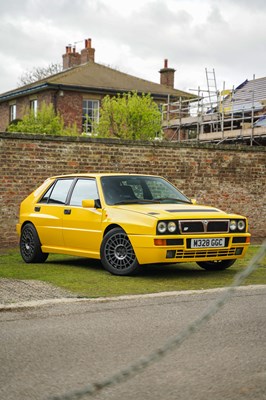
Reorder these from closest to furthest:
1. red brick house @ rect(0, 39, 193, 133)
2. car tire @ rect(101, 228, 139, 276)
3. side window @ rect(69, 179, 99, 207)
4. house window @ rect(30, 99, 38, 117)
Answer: car tire @ rect(101, 228, 139, 276), side window @ rect(69, 179, 99, 207), red brick house @ rect(0, 39, 193, 133), house window @ rect(30, 99, 38, 117)

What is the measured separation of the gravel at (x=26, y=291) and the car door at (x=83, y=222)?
1496 millimetres

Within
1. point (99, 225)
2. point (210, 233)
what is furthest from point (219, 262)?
point (99, 225)

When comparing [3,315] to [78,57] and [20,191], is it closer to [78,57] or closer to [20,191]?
[20,191]

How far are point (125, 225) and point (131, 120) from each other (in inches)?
1036

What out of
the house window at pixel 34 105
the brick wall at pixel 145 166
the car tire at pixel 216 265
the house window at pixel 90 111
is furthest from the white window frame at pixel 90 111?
the car tire at pixel 216 265

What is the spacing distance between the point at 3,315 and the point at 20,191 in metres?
8.47

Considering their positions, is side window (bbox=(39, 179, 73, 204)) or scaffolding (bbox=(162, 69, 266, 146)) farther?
scaffolding (bbox=(162, 69, 266, 146))

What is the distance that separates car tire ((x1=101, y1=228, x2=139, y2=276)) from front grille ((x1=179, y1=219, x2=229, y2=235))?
0.78m

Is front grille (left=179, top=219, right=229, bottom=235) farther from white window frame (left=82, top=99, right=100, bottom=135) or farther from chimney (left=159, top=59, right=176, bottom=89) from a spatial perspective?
chimney (left=159, top=59, right=176, bottom=89)

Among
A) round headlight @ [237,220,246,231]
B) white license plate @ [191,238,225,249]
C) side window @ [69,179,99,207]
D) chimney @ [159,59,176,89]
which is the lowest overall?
white license plate @ [191,238,225,249]

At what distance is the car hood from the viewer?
400 inches

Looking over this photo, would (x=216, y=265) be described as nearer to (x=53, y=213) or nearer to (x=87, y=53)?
(x=53, y=213)

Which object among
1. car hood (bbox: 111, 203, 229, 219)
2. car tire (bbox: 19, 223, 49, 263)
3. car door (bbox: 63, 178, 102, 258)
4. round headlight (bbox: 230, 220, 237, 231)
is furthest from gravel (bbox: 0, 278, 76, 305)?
round headlight (bbox: 230, 220, 237, 231)

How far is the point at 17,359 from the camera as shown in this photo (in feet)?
17.4
